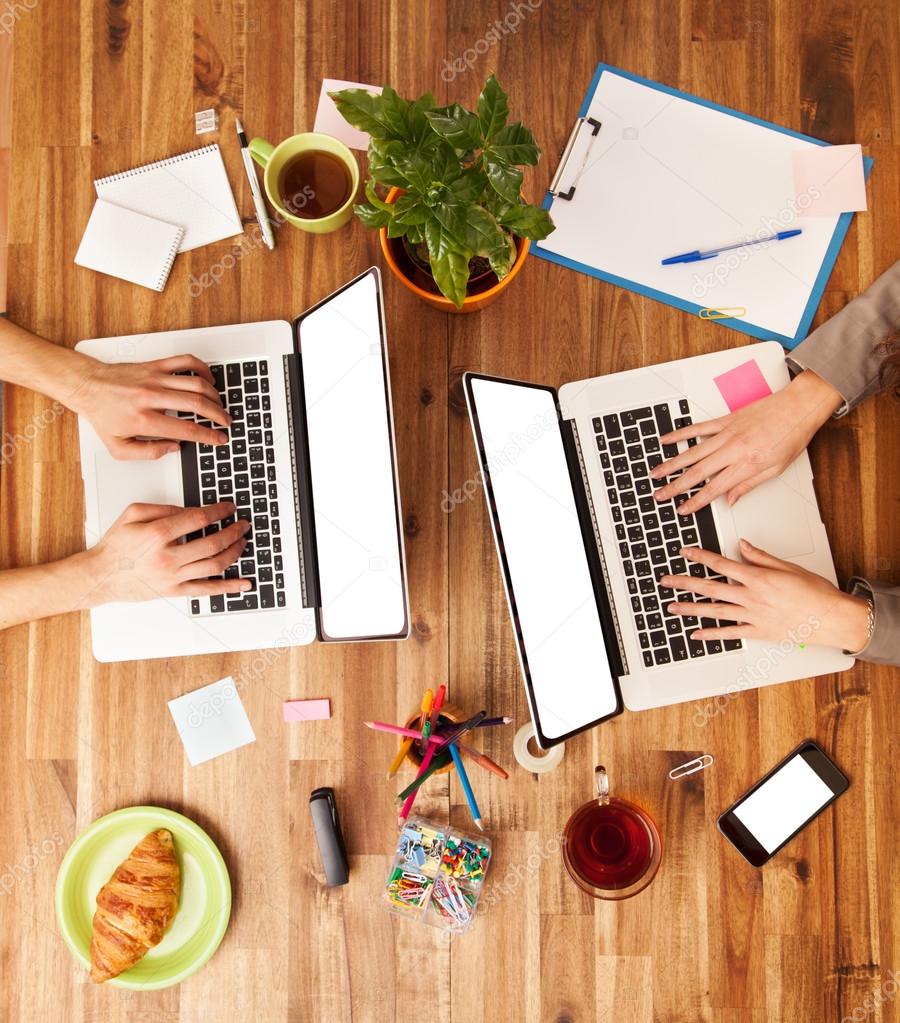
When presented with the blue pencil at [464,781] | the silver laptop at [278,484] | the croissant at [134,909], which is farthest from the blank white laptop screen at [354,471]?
the croissant at [134,909]

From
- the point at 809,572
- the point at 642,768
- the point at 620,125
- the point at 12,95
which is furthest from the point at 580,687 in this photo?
the point at 12,95

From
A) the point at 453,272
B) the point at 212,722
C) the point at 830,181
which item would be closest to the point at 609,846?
the point at 212,722

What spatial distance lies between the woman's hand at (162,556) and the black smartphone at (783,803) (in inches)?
32.2

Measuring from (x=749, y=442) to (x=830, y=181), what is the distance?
0.43 meters

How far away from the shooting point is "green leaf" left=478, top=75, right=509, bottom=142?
0.88 metres

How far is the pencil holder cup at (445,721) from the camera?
1151 mm

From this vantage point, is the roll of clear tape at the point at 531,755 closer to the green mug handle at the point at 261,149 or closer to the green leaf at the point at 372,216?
the green leaf at the point at 372,216

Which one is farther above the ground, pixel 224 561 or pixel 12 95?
pixel 12 95

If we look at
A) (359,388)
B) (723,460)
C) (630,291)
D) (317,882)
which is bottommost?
(317,882)

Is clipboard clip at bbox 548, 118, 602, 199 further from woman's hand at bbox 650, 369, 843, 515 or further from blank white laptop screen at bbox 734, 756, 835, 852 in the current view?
blank white laptop screen at bbox 734, 756, 835, 852

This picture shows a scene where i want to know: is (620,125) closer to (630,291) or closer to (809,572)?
(630,291)

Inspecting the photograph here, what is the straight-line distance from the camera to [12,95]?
126 cm

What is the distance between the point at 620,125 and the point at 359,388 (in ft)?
1.95

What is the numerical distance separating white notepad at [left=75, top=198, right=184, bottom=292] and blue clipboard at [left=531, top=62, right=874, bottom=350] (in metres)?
0.58
